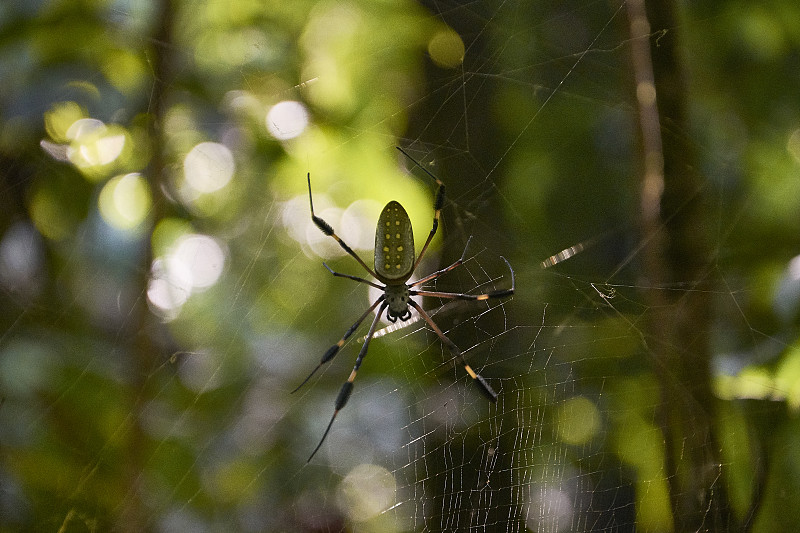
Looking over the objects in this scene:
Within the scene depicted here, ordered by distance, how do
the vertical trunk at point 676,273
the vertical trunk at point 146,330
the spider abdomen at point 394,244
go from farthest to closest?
the vertical trunk at point 146,330 → the vertical trunk at point 676,273 → the spider abdomen at point 394,244

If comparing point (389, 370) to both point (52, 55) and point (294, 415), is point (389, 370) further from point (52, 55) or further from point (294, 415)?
point (52, 55)

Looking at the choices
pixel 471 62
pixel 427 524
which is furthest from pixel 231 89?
pixel 427 524

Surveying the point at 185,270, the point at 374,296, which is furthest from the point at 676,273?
the point at 185,270

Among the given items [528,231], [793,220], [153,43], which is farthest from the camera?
[153,43]

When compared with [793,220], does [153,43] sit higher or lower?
higher

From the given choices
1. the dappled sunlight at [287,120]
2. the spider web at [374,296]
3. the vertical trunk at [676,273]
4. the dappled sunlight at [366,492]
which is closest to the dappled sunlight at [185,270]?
the spider web at [374,296]

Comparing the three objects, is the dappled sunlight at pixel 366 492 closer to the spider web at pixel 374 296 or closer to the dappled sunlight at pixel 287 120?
the spider web at pixel 374 296

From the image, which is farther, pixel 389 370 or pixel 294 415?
pixel 294 415

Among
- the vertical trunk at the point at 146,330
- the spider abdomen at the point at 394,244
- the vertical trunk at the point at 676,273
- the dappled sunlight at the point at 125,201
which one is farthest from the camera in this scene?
the dappled sunlight at the point at 125,201
